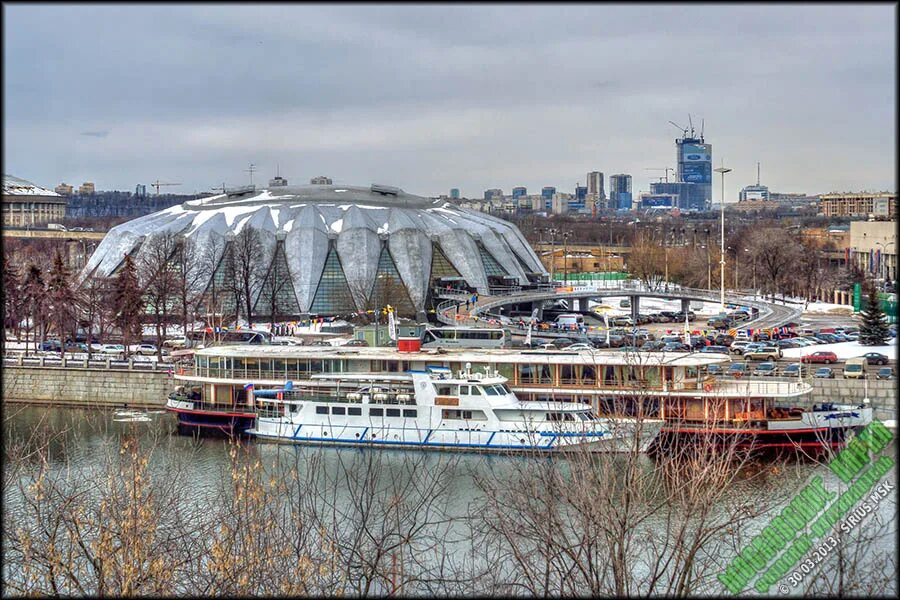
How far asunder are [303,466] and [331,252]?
1839 cm

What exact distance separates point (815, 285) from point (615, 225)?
42993mm

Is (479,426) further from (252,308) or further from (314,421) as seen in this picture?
(252,308)

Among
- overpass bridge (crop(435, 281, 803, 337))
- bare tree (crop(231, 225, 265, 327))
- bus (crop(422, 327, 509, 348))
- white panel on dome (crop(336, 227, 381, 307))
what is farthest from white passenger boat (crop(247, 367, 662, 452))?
white panel on dome (crop(336, 227, 381, 307))

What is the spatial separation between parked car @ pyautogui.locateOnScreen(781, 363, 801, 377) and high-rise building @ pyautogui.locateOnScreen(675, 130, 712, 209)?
10000cm

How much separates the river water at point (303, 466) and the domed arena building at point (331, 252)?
1071 cm

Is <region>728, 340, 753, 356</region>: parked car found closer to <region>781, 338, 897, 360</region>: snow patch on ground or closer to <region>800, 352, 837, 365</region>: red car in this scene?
<region>781, 338, 897, 360</region>: snow patch on ground

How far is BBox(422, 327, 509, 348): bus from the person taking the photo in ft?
75.2

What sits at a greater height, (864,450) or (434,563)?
(864,450)

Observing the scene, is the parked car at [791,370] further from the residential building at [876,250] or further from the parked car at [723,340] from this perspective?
the parked car at [723,340]

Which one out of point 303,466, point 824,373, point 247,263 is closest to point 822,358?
point 824,373

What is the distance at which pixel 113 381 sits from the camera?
79.0 ft

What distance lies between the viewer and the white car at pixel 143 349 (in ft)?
87.7

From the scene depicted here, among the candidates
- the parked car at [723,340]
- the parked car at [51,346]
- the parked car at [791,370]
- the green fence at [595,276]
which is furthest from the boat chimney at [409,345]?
the green fence at [595,276]

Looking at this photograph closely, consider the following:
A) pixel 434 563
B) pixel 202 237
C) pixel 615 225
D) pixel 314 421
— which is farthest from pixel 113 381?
pixel 615 225
